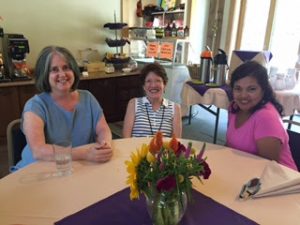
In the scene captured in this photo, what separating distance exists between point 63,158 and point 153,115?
0.79m

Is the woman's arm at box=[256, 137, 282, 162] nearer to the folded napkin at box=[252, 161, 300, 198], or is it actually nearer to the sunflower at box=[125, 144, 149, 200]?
the folded napkin at box=[252, 161, 300, 198]

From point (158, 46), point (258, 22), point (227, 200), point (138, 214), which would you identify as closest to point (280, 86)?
point (158, 46)

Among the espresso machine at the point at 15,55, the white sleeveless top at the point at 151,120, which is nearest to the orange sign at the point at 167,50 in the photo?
the espresso machine at the point at 15,55

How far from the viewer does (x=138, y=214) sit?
867 millimetres

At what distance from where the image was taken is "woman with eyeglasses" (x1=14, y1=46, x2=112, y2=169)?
1.33 m

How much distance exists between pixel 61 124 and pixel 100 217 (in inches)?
28.3

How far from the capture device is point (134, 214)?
2.84ft

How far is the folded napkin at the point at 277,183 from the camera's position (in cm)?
98

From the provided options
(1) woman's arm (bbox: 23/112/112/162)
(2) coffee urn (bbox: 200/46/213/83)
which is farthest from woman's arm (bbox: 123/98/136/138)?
(2) coffee urn (bbox: 200/46/213/83)

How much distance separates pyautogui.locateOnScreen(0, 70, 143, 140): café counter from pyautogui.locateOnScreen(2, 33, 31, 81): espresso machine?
0.46 feet

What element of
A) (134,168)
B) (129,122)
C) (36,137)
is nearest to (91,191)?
(134,168)

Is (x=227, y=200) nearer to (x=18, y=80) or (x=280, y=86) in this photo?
(x=280, y=86)

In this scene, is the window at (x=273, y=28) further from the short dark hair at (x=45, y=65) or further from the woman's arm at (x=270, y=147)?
the short dark hair at (x=45, y=65)

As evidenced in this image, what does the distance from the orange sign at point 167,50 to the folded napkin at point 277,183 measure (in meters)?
2.57
